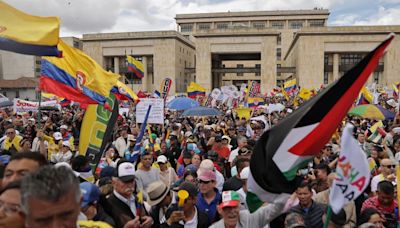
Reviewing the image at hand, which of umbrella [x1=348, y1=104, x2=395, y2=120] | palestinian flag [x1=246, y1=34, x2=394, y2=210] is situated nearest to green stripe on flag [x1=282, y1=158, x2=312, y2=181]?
palestinian flag [x1=246, y1=34, x2=394, y2=210]

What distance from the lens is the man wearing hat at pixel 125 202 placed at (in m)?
3.70

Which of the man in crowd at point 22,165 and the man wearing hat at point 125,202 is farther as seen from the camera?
the man wearing hat at point 125,202

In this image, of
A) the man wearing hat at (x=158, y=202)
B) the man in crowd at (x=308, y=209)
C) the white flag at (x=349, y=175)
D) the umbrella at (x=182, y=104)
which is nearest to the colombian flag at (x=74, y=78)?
the man wearing hat at (x=158, y=202)

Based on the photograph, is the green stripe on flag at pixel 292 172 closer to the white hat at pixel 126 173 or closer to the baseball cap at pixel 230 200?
the baseball cap at pixel 230 200

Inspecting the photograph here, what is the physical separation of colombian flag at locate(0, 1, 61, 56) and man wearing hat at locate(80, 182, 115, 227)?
2.71 m

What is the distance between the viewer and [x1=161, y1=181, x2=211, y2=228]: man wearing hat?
12.7ft

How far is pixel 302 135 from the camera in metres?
2.78

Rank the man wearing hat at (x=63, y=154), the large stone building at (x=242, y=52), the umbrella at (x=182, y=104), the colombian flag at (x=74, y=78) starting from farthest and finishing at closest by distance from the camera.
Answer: the large stone building at (x=242, y=52) < the umbrella at (x=182, y=104) < the man wearing hat at (x=63, y=154) < the colombian flag at (x=74, y=78)

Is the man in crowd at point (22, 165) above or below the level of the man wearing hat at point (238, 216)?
above

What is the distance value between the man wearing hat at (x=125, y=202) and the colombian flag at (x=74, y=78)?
9.95 feet

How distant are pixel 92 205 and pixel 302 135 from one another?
1.94 metres

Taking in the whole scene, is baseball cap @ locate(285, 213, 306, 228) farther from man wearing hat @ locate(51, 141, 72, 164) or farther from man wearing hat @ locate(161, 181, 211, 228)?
man wearing hat @ locate(51, 141, 72, 164)

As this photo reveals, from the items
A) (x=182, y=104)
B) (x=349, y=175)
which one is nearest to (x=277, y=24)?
(x=182, y=104)

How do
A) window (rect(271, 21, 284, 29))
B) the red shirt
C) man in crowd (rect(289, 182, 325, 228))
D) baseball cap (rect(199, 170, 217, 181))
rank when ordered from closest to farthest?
man in crowd (rect(289, 182, 325, 228)), the red shirt, baseball cap (rect(199, 170, 217, 181)), window (rect(271, 21, 284, 29))
